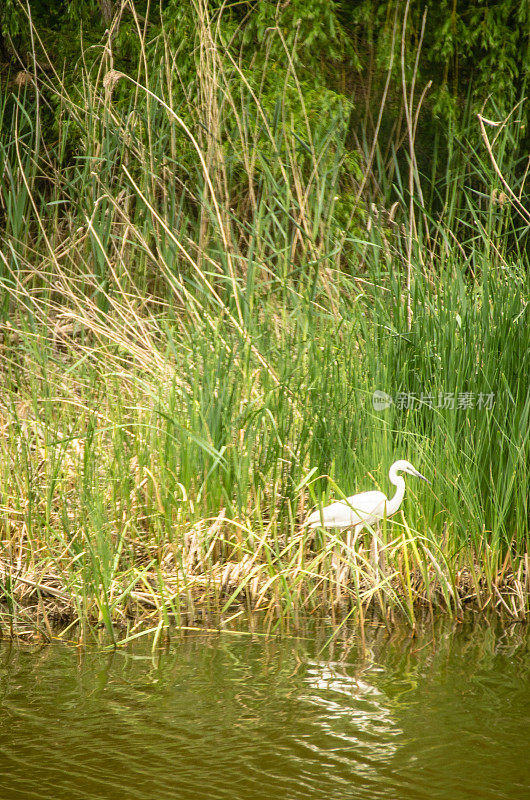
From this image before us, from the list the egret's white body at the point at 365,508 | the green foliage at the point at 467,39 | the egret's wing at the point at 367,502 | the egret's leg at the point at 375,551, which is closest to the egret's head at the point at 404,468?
the egret's white body at the point at 365,508

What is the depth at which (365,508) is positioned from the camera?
3.02 metres

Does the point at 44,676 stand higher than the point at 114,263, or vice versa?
the point at 114,263

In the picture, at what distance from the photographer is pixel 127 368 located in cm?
438

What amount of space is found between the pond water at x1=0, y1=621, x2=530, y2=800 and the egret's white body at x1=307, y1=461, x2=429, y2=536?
1.23 feet

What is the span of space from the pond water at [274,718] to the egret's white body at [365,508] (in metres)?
0.38

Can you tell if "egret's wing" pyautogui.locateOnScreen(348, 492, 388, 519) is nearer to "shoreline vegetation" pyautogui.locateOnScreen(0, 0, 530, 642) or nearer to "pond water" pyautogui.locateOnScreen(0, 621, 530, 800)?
"shoreline vegetation" pyautogui.locateOnScreen(0, 0, 530, 642)

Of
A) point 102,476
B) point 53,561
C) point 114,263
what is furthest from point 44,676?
point 114,263

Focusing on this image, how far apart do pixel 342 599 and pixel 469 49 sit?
5732 millimetres

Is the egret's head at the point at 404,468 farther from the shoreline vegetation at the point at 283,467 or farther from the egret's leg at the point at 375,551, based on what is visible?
the egret's leg at the point at 375,551

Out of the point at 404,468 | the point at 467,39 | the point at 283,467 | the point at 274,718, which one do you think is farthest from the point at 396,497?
the point at 467,39

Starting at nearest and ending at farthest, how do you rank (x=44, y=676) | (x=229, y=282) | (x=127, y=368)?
(x=44, y=676)
(x=229, y=282)
(x=127, y=368)

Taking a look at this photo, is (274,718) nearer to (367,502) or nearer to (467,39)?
(367,502)

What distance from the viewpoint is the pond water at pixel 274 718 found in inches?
84.5

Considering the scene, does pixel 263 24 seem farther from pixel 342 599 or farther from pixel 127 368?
pixel 342 599
